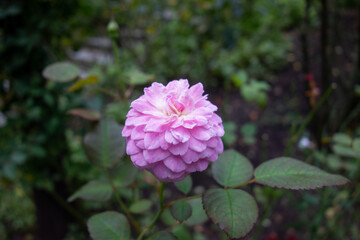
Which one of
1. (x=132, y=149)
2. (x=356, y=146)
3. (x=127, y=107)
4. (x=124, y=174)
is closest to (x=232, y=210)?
(x=132, y=149)

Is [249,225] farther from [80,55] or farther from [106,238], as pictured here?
[80,55]

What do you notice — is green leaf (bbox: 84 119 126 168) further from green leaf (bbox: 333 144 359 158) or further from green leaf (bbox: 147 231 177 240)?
green leaf (bbox: 333 144 359 158)

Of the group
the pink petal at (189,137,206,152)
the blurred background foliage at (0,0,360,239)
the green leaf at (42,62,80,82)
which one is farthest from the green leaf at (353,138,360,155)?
the green leaf at (42,62,80,82)

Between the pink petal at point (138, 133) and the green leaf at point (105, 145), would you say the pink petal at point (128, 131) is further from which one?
the green leaf at point (105, 145)

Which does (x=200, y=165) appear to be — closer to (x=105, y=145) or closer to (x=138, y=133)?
(x=138, y=133)

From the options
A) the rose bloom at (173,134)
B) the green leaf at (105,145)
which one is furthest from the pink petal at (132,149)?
the green leaf at (105,145)
